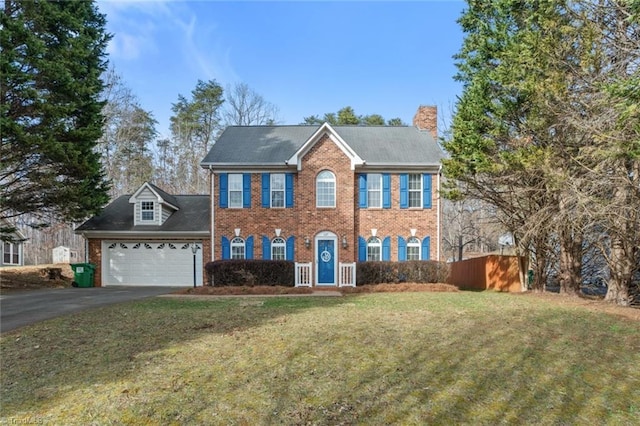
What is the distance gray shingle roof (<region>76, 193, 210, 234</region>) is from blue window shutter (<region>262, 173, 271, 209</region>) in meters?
3.08

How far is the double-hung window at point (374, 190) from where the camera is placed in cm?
1773

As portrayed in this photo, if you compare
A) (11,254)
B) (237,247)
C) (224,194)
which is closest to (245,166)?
(224,194)

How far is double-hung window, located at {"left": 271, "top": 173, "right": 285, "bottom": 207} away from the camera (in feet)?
58.5

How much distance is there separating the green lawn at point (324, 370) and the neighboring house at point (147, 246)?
32.3ft

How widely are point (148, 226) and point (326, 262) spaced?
8.64m

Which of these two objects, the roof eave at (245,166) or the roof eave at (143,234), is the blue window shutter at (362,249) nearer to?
the roof eave at (245,166)

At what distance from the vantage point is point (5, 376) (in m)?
5.35

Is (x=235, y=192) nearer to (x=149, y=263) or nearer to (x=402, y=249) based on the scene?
(x=149, y=263)

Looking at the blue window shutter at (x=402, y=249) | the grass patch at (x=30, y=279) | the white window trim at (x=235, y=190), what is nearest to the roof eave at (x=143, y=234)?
the white window trim at (x=235, y=190)

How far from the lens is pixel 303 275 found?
16.5 m

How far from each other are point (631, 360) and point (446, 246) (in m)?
28.5

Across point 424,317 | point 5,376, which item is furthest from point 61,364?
point 424,317

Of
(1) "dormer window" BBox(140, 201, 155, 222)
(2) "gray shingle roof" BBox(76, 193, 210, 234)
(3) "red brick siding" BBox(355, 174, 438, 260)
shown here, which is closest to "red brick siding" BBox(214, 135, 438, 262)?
(3) "red brick siding" BBox(355, 174, 438, 260)

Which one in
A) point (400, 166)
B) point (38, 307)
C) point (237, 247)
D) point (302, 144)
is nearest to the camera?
point (38, 307)
